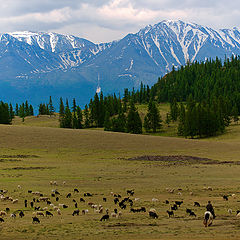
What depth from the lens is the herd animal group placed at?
82.2 feet

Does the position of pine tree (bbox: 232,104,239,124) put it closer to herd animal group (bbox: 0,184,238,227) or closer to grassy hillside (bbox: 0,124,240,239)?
grassy hillside (bbox: 0,124,240,239)

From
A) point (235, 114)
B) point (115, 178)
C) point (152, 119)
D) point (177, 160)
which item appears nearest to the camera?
point (115, 178)

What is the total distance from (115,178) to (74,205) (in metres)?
13.8

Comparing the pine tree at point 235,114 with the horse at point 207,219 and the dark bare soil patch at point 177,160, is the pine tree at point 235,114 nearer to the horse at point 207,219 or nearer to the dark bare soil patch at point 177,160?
the dark bare soil patch at point 177,160

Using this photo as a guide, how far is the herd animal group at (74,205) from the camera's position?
25.0 meters

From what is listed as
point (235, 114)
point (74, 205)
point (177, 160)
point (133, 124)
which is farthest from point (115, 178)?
point (235, 114)

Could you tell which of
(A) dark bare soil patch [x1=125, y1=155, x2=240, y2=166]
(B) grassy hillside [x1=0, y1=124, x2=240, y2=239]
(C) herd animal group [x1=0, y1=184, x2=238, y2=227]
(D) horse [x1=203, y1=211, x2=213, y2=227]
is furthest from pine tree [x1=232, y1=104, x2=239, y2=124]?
(D) horse [x1=203, y1=211, x2=213, y2=227]

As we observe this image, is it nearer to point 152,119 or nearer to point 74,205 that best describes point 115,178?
point 74,205

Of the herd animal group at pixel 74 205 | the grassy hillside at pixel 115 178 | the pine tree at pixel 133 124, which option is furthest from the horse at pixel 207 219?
the pine tree at pixel 133 124

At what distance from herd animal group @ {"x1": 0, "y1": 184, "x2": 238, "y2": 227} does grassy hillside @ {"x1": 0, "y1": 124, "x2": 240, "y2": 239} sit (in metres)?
0.28

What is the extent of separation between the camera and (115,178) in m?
43.0

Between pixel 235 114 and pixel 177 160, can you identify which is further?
pixel 235 114

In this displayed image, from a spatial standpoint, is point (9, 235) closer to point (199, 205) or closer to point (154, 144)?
point (199, 205)

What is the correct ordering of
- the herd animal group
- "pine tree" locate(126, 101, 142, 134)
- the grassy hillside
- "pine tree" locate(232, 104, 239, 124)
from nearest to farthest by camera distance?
the grassy hillside, the herd animal group, "pine tree" locate(126, 101, 142, 134), "pine tree" locate(232, 104, 239, 124)
